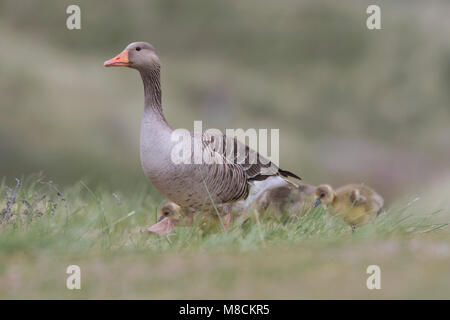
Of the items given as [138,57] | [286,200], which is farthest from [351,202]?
[138,57]

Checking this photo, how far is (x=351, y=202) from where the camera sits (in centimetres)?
402

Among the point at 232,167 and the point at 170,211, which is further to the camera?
the point at 170,211

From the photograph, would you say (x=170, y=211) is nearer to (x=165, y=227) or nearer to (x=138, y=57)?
(x=165, y=227)

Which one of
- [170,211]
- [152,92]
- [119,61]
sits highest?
[119,61]

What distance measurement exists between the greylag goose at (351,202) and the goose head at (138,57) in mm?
1430

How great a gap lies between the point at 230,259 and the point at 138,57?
5.53 feet

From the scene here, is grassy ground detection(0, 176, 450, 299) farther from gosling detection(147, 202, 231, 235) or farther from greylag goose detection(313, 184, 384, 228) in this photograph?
greylag goose detection(313, 184, 384, 228)

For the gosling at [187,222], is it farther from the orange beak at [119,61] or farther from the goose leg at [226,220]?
the orange beak at [119,61]

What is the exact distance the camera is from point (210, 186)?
3607 millimetres

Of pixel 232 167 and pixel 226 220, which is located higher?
pixel 232 167

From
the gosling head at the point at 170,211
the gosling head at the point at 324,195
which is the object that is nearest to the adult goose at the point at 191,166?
the gosling head at the point at 170,211

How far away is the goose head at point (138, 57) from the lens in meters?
3.62
